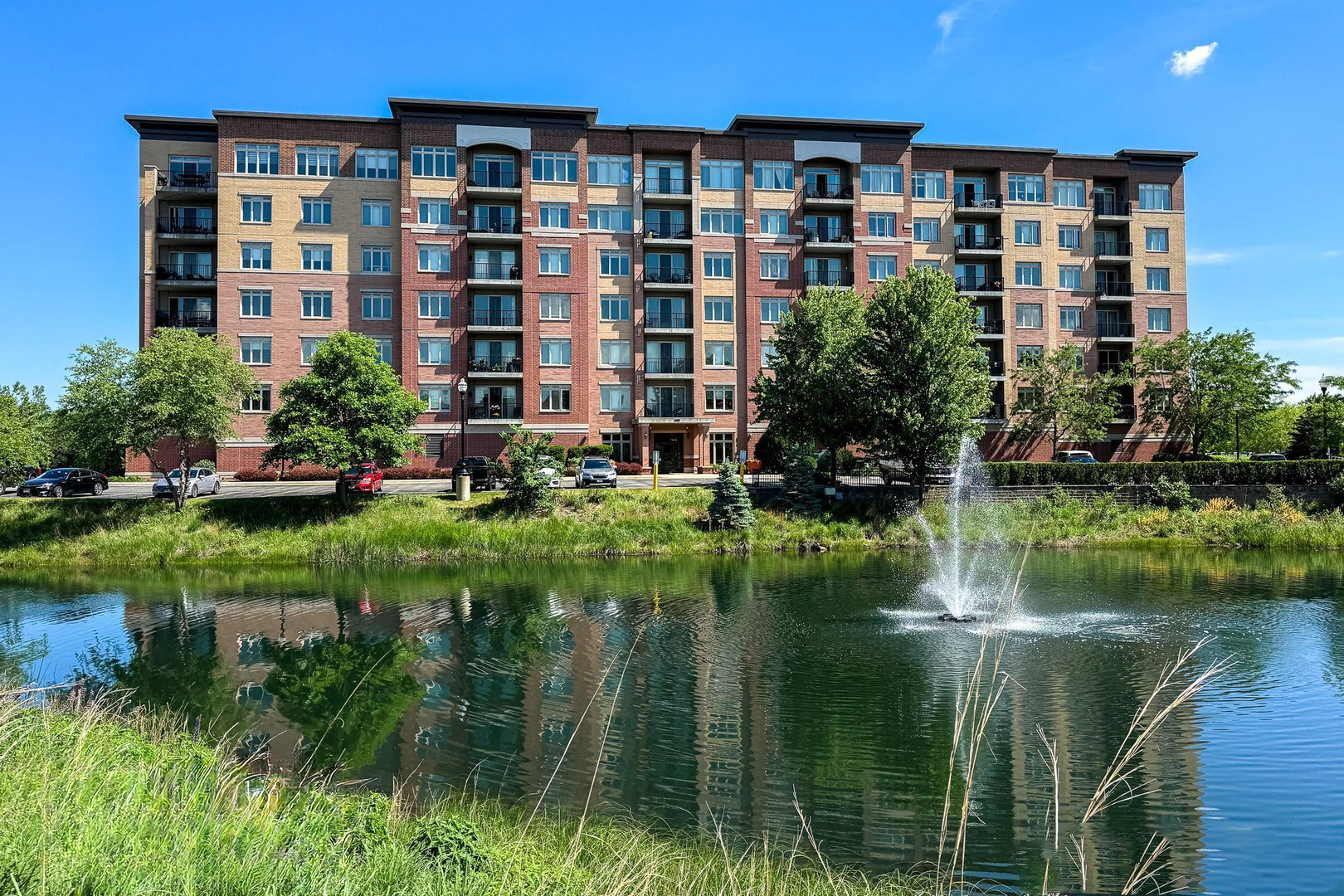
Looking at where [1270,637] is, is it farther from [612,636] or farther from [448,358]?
[448,358]

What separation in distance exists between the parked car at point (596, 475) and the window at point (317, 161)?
2760 cm

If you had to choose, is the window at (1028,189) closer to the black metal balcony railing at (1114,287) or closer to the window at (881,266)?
the black metal balcony railing at (1114,287)

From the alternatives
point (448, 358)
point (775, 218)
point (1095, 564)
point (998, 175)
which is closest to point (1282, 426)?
point (998, 175)

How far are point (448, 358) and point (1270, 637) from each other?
150 feet

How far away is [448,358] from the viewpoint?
53406mm

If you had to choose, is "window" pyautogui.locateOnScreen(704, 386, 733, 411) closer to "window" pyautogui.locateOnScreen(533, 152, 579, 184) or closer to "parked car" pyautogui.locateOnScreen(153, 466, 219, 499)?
"window" pyautogui.locateOnScreen(533, 152, 579, 184)

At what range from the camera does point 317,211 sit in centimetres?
5303

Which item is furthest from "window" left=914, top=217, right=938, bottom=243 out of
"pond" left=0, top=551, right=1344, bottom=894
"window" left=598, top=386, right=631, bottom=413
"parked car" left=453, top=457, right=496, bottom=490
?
"pond" left=0, top=551, right=1344, bottom=894

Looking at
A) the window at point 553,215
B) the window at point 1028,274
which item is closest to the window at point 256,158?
the window at point 553,215

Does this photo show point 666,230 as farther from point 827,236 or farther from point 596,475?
point 596,475

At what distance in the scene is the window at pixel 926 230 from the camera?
58.5 meters

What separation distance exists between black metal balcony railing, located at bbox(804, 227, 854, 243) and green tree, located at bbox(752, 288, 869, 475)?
44.9 ft

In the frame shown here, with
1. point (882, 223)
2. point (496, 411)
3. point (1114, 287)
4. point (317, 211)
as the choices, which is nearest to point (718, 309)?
point (882, 223)

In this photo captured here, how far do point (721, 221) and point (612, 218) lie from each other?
23.7 ft
